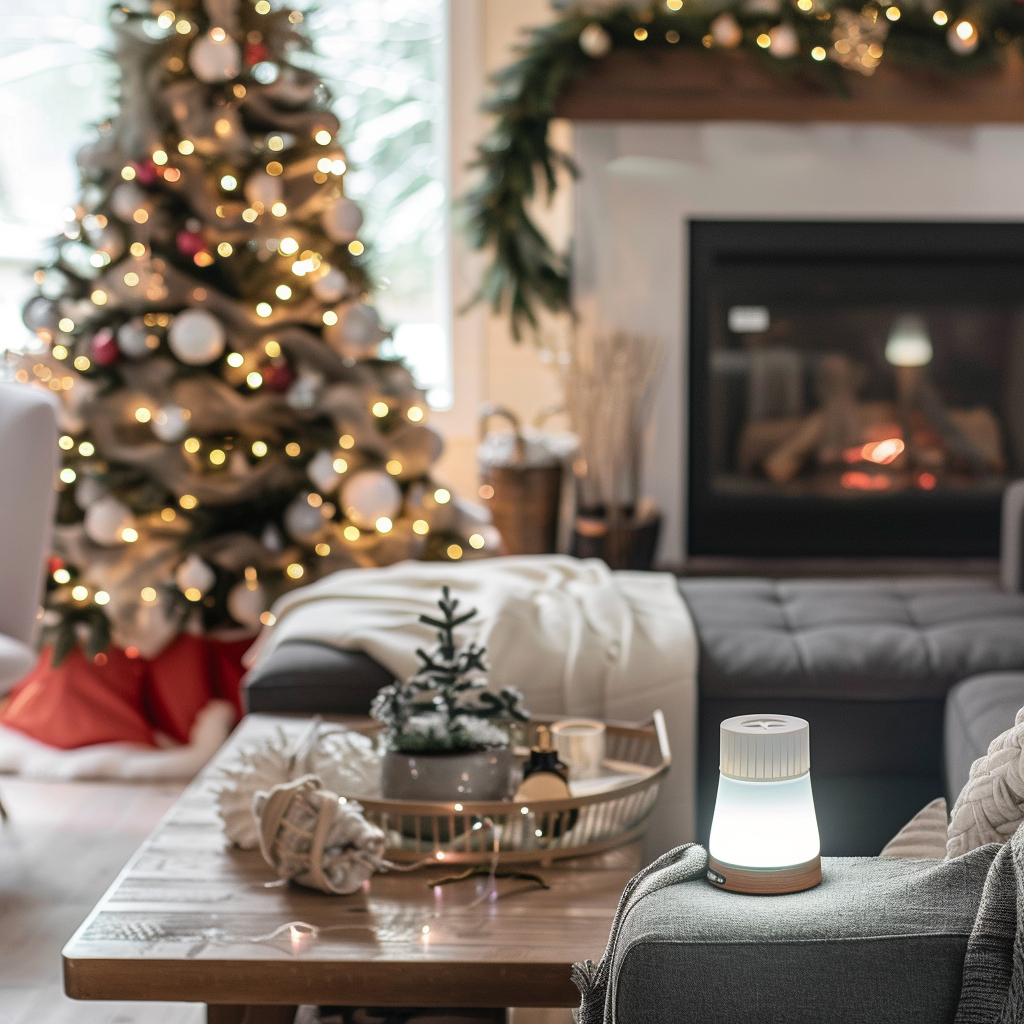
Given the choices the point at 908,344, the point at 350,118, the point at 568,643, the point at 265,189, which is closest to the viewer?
the point at 568,643

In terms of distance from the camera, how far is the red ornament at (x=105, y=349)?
10.2ft

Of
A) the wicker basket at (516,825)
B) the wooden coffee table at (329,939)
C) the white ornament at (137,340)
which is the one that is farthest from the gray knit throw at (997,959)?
the white ornament at (137,340)

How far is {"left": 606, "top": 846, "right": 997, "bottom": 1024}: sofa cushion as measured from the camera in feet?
2.76

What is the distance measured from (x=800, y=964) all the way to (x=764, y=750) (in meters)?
0.21

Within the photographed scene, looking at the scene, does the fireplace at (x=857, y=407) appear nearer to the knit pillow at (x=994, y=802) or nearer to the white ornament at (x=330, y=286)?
the white ornament at (x=330, y=286)

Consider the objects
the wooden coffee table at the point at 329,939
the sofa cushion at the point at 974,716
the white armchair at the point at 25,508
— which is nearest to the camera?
the wooden coffee table at the point at 329,939

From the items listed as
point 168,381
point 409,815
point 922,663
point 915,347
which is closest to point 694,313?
point 915,347

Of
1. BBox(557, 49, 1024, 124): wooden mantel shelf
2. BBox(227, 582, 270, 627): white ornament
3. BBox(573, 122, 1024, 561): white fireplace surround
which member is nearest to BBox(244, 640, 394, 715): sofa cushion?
BBox(227, 582, 270, 627): white ornament

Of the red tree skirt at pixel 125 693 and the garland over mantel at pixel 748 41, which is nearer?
the red tree skirt at pixel 125 693

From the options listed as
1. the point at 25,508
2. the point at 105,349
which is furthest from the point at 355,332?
the point at 25,508

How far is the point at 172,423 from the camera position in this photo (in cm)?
310

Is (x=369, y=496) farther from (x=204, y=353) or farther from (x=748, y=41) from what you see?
(x=748, y=41)

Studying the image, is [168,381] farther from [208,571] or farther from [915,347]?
[915,347]

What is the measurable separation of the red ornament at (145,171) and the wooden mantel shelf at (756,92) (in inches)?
55.4
